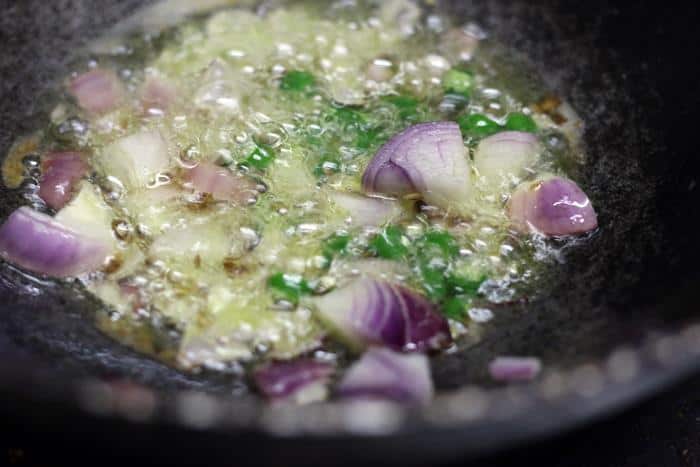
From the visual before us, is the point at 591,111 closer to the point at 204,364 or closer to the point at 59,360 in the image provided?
the point at 204,364

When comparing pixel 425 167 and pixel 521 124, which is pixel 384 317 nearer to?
pixel 425 167

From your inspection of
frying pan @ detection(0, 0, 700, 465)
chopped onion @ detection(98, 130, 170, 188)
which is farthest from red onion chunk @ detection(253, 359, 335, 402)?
chopped onion @ detection(98, 130, 170, 188)

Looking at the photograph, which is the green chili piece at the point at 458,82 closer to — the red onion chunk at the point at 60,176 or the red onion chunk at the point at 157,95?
the red onion chunk at the point at 157,95

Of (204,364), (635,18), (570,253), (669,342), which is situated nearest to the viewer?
(669,342)

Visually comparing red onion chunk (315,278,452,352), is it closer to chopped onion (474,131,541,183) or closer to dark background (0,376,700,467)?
dark background (0,376,700,467)

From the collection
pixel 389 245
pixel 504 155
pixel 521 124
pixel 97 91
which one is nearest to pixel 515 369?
pixel 389 245

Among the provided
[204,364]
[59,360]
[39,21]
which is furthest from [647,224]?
[39,21]

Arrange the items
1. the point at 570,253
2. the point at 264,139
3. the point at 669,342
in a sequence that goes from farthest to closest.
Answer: the point at 264,139
the point at 570,253
the point at 669,342
